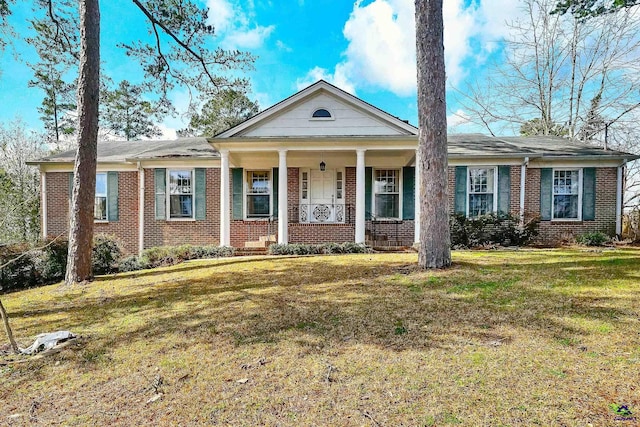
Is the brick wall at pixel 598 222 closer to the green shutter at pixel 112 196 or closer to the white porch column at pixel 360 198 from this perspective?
the white porch column at pixel 360 198

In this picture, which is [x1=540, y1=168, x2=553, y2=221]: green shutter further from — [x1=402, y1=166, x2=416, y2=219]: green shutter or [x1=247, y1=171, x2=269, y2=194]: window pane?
[x1=247, y1=171, x2=269, y2=194]: window pane

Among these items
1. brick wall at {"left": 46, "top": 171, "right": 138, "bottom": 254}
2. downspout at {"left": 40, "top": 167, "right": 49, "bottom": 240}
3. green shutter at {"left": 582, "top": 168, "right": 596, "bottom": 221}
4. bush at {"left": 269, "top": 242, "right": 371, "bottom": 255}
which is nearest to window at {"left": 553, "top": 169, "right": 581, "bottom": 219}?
green shutter at {"left": 582, "top": 168, "right": 596, "bottom": 221}

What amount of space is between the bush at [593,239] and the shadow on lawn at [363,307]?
491 centimetres

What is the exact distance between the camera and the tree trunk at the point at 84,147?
6664 mm

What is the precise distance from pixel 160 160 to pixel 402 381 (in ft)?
37.8

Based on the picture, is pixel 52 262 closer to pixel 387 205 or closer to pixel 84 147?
pixel 84 147

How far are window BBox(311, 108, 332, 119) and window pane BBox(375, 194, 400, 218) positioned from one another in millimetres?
3456

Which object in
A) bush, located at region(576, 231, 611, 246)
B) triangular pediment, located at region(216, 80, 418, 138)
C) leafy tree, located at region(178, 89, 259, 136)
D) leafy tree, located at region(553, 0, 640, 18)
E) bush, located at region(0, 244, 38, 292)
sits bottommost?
bush, located at region(0, 244, 38, 292)

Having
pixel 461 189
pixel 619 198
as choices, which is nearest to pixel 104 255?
pixel 461 189

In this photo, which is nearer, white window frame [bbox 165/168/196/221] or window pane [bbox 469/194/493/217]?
window pane [bbox 469/194/493/217]

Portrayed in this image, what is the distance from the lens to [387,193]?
1202cm

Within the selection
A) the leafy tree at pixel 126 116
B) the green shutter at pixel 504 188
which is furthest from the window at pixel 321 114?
the leafy tree at pixel 126 116

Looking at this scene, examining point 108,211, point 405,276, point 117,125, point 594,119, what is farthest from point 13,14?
point 594,119

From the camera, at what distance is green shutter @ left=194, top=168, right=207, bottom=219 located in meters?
11.8
